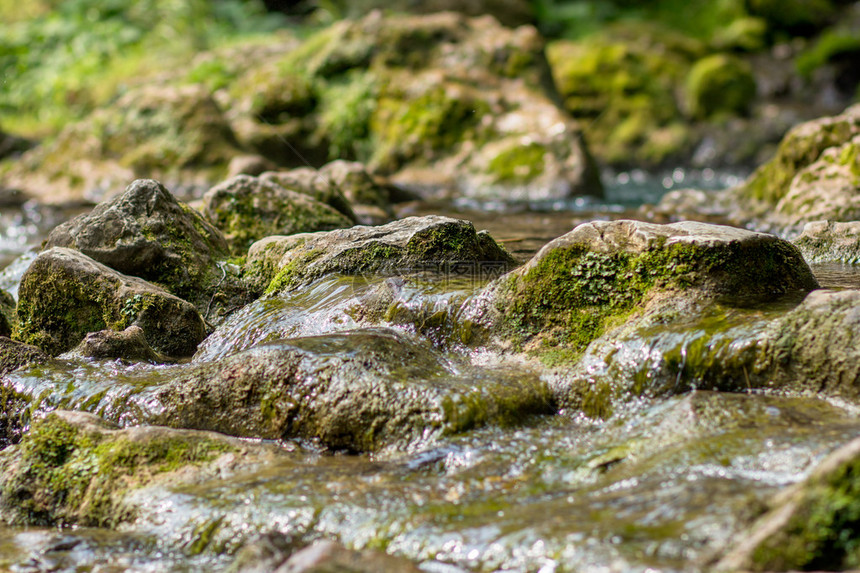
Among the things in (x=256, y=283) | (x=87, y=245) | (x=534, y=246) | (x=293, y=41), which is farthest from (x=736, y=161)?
(x=87, y=245)

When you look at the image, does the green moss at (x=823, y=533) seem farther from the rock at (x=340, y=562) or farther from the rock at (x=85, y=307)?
the rock at (x=85, y=307)

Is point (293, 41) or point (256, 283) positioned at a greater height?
point (293, 41)

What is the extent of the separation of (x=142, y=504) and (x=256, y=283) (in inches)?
111

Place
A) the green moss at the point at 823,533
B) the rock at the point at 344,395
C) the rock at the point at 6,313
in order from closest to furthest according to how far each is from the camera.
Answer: the green moss at the point at 823,533 → the rock at the point at 344,395 → the rock at the point at 6,313

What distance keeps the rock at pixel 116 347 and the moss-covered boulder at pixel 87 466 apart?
1.03 metres

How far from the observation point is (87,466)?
3502 millimetres

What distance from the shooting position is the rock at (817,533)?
7.44ft

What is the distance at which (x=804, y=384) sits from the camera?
3.49 metres

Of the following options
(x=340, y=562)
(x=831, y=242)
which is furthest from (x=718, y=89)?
(x=340, y=562)

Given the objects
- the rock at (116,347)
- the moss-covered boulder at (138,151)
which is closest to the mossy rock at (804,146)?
the rock at (116,347)

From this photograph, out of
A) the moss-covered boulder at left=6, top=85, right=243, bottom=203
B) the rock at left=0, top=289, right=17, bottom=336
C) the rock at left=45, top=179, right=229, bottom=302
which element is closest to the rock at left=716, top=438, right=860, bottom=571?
the rock at left=45, top=179, right=229, bottom=302

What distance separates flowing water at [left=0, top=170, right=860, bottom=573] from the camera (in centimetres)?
257

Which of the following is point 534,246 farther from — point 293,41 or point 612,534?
point 293,41

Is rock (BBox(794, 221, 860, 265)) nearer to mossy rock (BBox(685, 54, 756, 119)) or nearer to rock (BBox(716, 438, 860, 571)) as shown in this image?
rock (BBox(716, 438, 860, 571))
